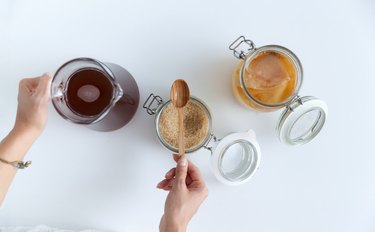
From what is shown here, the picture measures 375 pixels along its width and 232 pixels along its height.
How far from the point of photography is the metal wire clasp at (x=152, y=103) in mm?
813

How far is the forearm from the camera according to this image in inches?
29.3

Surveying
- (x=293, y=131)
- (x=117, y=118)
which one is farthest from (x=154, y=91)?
(x=293, y=131)

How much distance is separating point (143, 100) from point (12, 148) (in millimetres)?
277

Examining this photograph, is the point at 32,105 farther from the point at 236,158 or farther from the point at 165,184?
the point at 236,158

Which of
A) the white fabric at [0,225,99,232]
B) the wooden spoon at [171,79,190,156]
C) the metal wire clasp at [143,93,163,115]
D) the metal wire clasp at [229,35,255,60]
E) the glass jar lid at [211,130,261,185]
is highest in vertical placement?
the metal wire clasp at [229,35,255,60]

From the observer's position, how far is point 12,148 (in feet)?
2.46

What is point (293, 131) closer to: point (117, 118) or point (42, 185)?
point (117, 118)

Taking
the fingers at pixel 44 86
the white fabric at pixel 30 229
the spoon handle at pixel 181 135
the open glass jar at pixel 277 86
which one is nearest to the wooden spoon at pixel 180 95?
the spoon handle at pixel 181 135

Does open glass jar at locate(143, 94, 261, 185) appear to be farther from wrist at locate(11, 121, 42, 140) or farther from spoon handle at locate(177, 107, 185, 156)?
wrist at locate(11, 121, 42, 140)

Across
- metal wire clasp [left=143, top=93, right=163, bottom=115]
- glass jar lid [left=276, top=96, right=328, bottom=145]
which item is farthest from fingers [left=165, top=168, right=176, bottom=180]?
glass jar lid [left=276, top=96, right=328, bottom=145]

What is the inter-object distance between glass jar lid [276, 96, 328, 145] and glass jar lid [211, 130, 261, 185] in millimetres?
67

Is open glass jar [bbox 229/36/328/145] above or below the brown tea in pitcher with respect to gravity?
above

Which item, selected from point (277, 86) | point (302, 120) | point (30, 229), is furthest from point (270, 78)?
point (30, 229)

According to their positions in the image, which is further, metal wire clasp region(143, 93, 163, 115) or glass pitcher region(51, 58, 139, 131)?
metal wire clasp region(143, 93, 163, 115)
